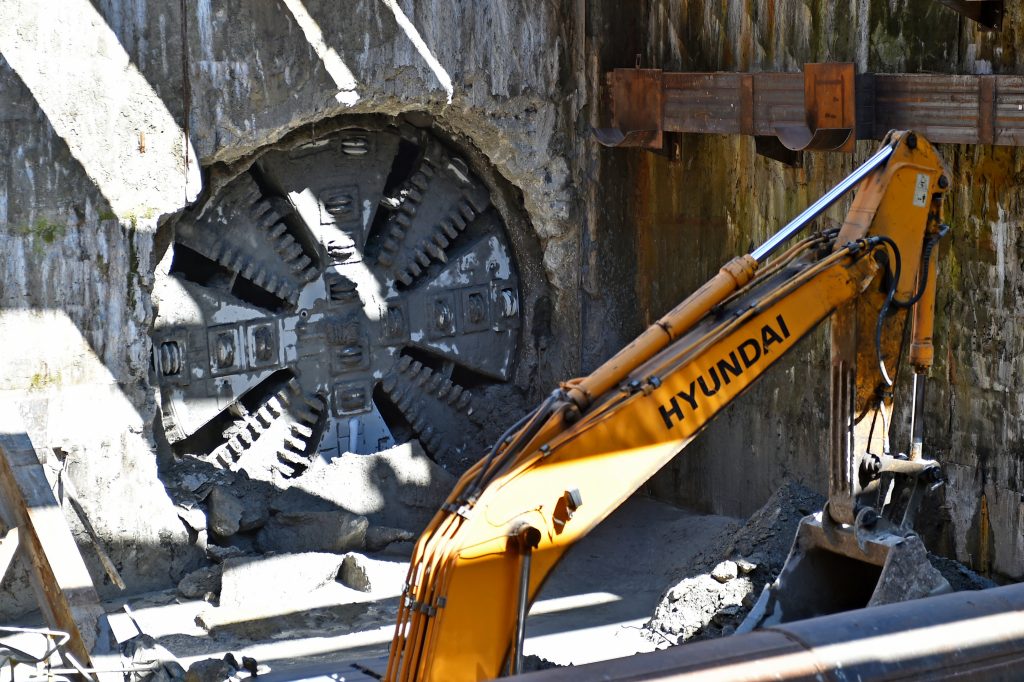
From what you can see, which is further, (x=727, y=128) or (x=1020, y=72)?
(x=727, y=128)

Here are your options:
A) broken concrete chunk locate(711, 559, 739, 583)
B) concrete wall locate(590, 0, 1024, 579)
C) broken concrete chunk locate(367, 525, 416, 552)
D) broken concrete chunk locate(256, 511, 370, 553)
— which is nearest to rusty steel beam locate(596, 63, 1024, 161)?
concrete wall locate(590, 0, 1024, 579)

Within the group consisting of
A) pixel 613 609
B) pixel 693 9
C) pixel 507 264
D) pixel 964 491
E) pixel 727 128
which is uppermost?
pixel 693 9

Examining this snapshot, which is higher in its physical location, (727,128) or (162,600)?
(727,128)

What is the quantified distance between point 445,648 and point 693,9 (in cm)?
556

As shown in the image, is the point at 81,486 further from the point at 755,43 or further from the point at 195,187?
the point at 755,43

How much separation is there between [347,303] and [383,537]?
1.63 meters

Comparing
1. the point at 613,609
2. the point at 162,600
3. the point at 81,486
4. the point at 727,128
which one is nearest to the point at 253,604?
the point at 162,600

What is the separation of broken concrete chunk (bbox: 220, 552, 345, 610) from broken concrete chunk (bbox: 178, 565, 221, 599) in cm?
11

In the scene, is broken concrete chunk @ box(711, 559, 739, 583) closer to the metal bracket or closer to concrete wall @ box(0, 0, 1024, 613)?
concrete wall @ box(0, 0, 1024, 613)

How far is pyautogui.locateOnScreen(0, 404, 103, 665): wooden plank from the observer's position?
254 inches

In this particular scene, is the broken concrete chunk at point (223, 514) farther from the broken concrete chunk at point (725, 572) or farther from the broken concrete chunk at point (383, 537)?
the broken concrete chunk at point (725, 572)

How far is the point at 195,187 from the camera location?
8.52m

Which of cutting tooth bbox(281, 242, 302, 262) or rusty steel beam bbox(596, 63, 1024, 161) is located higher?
rusty steel beam bbox(596, 63, 1024, 161)

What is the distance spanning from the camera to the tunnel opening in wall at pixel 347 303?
29.8 feet
